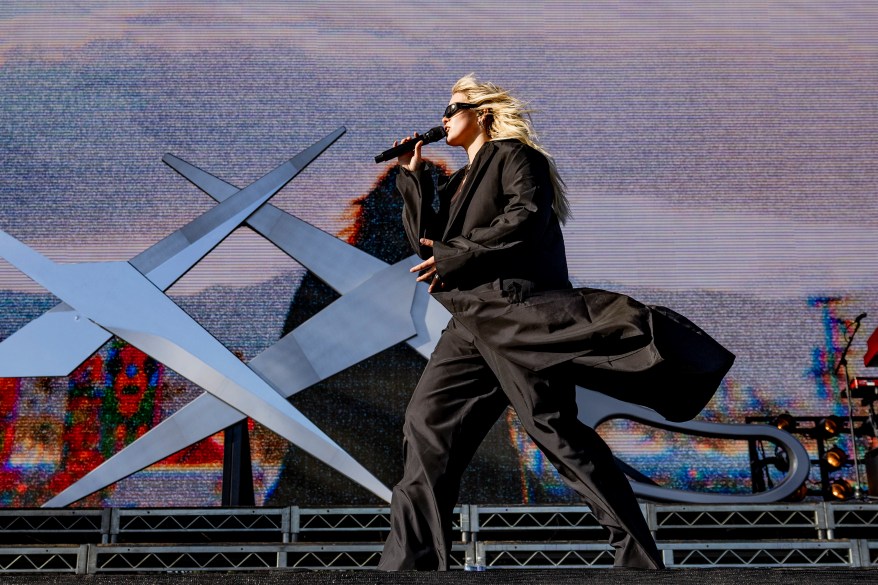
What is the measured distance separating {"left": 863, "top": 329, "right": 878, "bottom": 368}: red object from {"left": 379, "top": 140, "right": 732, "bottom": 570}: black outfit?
293 centimetres

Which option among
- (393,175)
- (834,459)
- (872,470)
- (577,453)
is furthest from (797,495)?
(577,453)

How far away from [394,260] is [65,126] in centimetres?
186

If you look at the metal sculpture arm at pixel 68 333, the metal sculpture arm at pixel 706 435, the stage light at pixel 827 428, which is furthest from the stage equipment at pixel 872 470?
the metal sculpture arm at pixel 68 333

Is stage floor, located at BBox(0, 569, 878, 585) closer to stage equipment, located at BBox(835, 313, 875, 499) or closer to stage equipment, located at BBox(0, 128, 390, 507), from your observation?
stage equipment, located at BBox(0, 128, 390, 507)

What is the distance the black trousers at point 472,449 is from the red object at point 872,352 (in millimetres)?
3000

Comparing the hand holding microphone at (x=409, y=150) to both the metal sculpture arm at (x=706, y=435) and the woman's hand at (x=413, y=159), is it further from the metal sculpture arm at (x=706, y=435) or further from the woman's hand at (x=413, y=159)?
the metal sculpture arm at (x=706, y=435)

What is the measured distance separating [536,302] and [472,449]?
0.32m

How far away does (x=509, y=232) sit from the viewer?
1.81 metres

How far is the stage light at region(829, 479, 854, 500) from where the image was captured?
4273mm

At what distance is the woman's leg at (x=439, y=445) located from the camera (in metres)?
1.71

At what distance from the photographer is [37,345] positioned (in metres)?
4.24

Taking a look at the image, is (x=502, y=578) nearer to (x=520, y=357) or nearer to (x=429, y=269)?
(x=520, y=357)

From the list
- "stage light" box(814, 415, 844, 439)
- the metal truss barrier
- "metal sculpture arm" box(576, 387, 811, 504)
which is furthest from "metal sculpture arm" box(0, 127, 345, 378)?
"stage light" box(814, 415, 844, 439)

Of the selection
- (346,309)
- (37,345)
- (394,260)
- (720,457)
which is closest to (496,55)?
(394,260)
